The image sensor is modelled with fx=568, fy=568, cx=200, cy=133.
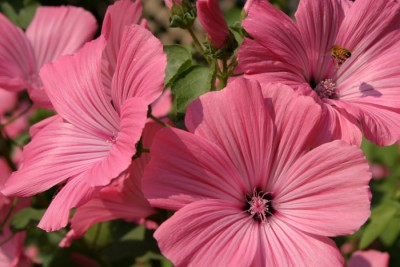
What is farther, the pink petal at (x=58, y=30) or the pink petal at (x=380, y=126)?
the pink petal at (x=58, y=30)

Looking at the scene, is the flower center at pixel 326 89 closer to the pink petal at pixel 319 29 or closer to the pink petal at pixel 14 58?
the pink petal at pixel 319 29

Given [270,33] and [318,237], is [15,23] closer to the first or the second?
[270,33]

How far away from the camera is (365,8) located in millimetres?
1724

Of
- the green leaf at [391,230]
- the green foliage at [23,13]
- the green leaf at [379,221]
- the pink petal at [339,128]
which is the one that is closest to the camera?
the pink petal at [339,128]

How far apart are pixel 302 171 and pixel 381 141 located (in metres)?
0.24

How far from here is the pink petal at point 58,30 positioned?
238cm

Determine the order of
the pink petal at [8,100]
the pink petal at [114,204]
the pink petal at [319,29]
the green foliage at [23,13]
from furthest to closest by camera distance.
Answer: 1. the pink petal at [8,100]
2. the green foliage at [23,13]
3. the pink petal at [114,204]
4. the pink petal at [319,29]

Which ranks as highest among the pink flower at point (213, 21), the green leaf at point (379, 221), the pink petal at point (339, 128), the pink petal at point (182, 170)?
the pink flower at point (213, 21)

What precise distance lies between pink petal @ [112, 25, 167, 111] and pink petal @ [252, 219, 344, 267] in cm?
50

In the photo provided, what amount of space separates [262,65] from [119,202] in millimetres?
654

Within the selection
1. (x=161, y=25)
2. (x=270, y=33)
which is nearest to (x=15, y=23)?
(x=270, y=33)

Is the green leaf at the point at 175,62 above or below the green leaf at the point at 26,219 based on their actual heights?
above

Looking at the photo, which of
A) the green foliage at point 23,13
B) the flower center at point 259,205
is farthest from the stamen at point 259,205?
the green foliage at point 23,13

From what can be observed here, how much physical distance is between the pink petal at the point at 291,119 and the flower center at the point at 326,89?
0.95ft
